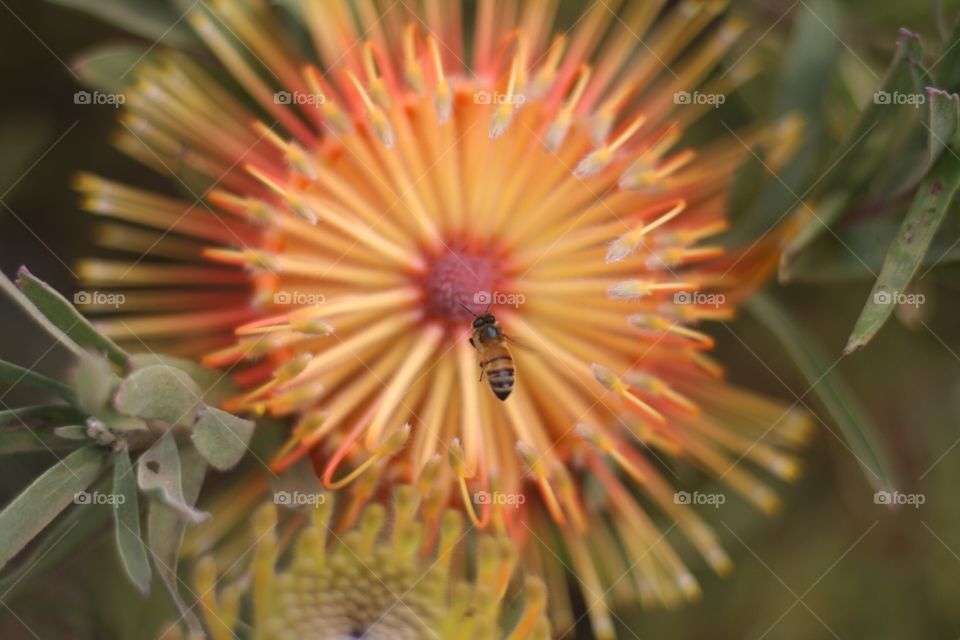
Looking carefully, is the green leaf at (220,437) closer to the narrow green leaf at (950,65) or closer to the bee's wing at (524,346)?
the bee's wing at (524,346)

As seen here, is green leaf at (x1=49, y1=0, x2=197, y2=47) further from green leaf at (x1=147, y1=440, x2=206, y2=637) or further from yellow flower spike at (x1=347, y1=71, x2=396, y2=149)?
green leaf at (x1=147, y1=440, x2=206, y2=637)

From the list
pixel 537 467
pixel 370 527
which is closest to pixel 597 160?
pixel 537 467

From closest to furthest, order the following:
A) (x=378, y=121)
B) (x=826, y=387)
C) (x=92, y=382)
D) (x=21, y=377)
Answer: (x=92, y=382), (x=21, y=377), (x=378, y=121), (x=826, y=387)

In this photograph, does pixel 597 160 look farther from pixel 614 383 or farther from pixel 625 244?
pixel 614 383

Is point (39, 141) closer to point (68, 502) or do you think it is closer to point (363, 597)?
point (68, 502)

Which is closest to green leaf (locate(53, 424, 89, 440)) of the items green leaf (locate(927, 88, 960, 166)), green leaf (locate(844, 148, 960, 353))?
green leaf (locate(844, 148, 960, 353))
